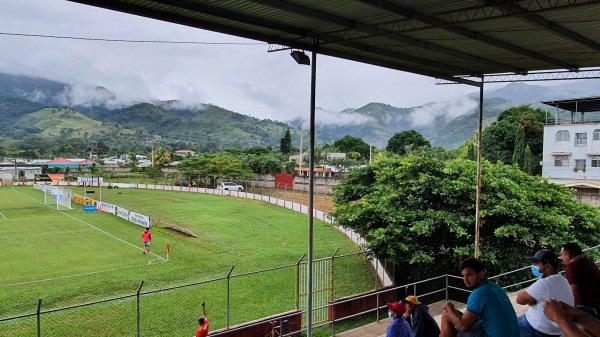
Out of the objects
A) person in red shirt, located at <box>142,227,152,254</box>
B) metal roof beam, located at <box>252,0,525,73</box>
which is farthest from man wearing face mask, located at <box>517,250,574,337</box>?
person in red shirt, located at <box>142,227,152,254</box>

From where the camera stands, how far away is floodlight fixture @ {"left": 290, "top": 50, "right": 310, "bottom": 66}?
896 centimetres

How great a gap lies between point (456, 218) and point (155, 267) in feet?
38.4

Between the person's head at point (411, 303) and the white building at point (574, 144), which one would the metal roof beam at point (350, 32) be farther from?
the white building at point (574, 144)

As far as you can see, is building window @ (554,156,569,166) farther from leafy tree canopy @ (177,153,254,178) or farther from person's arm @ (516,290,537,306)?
person's arm @ (516,290,537,306)

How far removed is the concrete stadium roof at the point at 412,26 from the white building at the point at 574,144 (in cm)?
3469

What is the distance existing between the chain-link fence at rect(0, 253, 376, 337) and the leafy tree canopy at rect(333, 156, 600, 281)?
2.30 meters

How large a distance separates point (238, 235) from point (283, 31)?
18.8 m

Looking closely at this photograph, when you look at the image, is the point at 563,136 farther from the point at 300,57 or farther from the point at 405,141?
the point at 300,57

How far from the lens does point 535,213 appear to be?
14.6 meters

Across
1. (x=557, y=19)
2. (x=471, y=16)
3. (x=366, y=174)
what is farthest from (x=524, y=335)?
(x=366, y=174)

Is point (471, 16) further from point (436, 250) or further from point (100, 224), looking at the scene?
point (100, 224)

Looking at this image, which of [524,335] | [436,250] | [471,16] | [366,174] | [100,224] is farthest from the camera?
[100,224]

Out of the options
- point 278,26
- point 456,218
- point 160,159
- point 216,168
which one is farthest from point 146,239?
point 160,159

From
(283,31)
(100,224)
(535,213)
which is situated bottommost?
(100,224)
